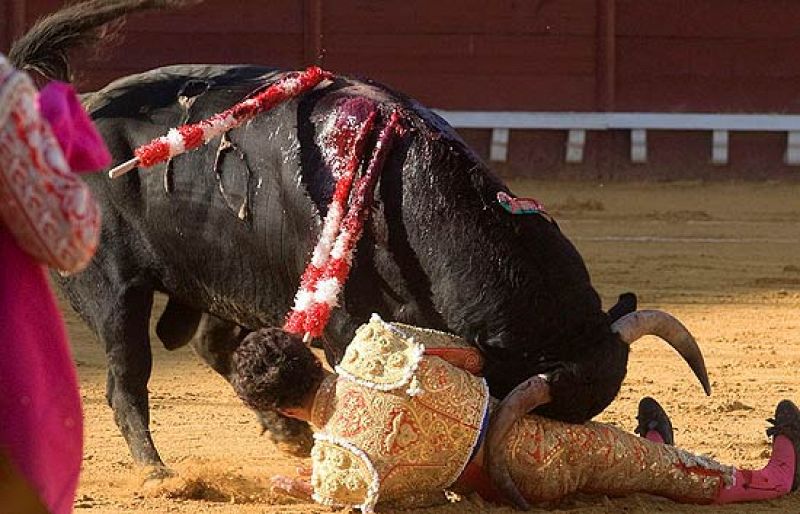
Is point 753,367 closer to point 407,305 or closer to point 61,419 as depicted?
point 407,305

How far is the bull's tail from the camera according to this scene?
165 inches

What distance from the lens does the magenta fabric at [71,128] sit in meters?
1.90

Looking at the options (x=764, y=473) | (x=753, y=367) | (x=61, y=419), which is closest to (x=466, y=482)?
Result: (x=764, y=473)

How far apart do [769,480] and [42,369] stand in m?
2.18

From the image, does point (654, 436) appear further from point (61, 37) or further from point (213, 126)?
point (61, 37)

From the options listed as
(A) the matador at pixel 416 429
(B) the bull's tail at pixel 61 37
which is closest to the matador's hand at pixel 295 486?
(A) the matador at pixel 416 429

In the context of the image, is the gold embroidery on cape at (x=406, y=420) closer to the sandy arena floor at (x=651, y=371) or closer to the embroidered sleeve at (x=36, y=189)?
the sandy arena floor at (x=651, y=371)

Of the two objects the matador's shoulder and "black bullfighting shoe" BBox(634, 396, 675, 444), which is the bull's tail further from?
"black bullfighting shoe" BBox(634, 396, 675, 444)

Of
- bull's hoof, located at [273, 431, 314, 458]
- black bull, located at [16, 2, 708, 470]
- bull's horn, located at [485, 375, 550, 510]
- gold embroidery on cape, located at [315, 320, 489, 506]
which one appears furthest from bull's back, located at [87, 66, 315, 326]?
bull's horn, located at [485, 375, 550, 510]

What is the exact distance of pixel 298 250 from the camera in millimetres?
3775

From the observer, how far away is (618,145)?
10.7m

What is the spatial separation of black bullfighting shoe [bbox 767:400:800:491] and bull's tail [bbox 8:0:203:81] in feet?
5.63

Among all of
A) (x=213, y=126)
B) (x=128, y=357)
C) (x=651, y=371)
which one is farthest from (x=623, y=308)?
(x=651, y=371)

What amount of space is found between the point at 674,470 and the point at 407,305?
652mm
